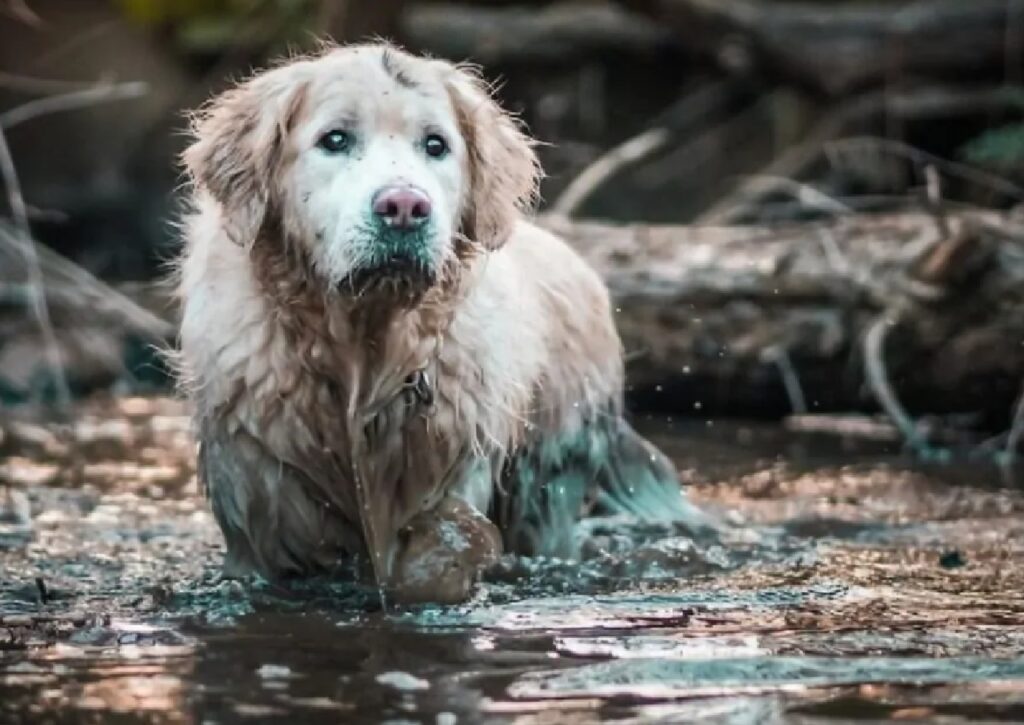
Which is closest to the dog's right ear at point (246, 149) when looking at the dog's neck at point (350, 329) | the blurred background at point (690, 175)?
the dog's neck at point (350, 329)

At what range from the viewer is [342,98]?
5.62 m

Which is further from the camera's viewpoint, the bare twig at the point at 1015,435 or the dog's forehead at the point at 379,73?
the bare twig at the point at 1015,435

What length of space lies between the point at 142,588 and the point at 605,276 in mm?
4116

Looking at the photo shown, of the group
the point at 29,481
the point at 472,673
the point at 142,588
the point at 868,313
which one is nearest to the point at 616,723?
the point at 472,673

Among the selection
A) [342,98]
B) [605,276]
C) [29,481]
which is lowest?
[29,481]

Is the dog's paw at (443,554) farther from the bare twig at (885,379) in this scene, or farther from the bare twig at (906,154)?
the bare twig at (906,154)

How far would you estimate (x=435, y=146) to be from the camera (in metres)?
5.70

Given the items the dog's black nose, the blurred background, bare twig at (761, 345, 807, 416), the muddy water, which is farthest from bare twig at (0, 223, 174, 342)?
the dog's black nose

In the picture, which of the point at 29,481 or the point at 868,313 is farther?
the point at 868,313

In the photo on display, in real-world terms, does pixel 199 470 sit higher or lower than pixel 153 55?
lower

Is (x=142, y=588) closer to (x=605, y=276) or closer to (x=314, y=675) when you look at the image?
(x=314, y=675)

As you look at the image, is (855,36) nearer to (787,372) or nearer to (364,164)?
(787,372)

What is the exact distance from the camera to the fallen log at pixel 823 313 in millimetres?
8750

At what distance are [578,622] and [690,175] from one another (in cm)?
1015
